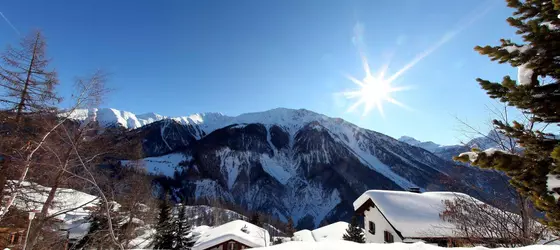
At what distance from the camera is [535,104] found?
3.00m

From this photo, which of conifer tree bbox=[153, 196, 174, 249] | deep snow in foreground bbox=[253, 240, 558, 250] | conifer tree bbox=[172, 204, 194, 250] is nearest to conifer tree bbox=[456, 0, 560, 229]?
deep snow in foreground bbox=[253, 240, 558, 250]

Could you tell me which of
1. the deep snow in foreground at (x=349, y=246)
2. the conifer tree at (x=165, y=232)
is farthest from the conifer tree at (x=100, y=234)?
the conifer tree at (x=165, y=232)

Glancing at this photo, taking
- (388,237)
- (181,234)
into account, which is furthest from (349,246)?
(181,234)

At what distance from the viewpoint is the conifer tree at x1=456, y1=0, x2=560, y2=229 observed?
9.38ft

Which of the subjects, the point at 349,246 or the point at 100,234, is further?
the point at 100,234

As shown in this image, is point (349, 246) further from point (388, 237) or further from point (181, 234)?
point (181, 234)

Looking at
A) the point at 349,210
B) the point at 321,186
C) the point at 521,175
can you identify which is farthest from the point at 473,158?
the point at 321,186

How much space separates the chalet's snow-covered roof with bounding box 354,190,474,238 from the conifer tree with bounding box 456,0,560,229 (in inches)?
499

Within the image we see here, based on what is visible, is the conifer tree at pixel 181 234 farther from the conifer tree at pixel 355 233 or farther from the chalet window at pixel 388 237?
the chalet window at pixel 388 237

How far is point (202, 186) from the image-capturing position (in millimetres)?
178000

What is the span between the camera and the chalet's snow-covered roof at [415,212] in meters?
15.0

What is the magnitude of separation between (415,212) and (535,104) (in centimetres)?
1607

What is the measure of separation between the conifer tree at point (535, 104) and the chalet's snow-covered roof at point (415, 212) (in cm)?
1268

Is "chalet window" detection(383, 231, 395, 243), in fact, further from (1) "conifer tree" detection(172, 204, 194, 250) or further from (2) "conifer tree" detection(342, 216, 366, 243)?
(1) "conifer tree" detection(172, 204, 194, 250)
